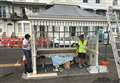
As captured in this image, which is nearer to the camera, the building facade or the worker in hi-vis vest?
the worker in hi-vis vest

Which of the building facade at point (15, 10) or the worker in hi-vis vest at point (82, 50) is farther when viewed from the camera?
the building facade at point (15, 10)

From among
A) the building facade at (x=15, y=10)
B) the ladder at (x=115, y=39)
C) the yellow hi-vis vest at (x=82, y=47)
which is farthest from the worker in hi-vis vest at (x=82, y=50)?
the building facade at (x=15, y=10)

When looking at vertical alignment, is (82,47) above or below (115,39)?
below

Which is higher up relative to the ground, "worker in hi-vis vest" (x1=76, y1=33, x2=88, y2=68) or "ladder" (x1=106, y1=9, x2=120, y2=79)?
"ladder" (x1=106, y1=9, x2=120, y2=79)

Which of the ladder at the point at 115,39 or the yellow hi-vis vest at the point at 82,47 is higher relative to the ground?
the ladder at the point at 115,39

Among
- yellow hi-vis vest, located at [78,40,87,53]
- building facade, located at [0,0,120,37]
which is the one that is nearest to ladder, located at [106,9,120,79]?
yellow hi-vis vest, located at [78,40,87,53]

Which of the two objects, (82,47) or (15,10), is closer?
(82,47)

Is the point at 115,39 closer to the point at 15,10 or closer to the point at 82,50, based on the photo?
the point at 82,50

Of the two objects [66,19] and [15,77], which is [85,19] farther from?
[15,77]

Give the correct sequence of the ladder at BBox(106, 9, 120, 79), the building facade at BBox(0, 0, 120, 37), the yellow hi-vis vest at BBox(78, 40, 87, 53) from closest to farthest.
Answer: the ladder at BBox(106, 9, 120, 79), the yellow hi-vis vest at BBox(78, 40, 87, 53), the building facade at BBox(0, 0, 120, 37)

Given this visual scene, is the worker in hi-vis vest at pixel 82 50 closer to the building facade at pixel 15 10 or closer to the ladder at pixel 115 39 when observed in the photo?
the ladder at pixel 115 39

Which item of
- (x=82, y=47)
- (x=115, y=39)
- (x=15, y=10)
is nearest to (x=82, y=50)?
(x=82, y=47)

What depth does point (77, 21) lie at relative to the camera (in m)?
12.7

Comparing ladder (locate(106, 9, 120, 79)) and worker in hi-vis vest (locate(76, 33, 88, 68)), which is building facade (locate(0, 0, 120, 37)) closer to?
worker in hi-vis vest (locate(76, 33, 88, 68))
